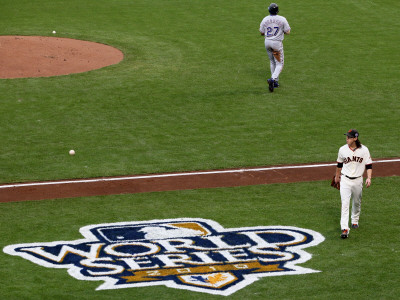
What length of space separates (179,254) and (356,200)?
10.3 ft

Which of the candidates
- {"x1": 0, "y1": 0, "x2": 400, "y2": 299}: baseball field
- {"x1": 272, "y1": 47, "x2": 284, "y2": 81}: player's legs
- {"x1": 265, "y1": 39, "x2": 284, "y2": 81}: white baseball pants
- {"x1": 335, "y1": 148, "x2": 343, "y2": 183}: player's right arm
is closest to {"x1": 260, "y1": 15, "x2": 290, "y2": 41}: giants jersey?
{"x1": 265, "y1": 39, "x2": 284, "y2": 81}: white baseball pants

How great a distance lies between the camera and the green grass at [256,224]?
11.1m

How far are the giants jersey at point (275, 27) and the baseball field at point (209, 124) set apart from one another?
1.63 meters

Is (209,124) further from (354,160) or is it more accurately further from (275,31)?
(354,160)

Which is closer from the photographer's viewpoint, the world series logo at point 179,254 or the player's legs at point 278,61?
the world series logo at point 179,254

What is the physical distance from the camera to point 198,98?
71.4 ft

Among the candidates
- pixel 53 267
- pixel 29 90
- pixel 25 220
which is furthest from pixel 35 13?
A: pixel 53 267

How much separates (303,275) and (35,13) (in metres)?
23.8

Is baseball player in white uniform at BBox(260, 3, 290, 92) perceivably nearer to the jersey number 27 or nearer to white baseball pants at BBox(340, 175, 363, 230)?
the jersey number 27

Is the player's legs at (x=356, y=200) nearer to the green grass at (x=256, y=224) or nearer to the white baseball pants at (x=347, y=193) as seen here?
the white baseball pants at (x=347, y=193)

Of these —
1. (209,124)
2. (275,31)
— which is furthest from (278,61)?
(209,124)

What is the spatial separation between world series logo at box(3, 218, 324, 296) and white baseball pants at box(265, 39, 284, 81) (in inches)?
350

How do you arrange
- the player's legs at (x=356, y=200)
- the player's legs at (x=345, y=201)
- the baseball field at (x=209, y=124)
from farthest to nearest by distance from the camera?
the player's legs at (x=356, y=200), the player's legs at (x=345, y=201), the baseball field at (x=209, y=124)

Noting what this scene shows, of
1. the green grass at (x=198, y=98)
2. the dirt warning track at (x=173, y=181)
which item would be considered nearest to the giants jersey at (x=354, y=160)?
the dirt warning track at (x=173, y=181)
